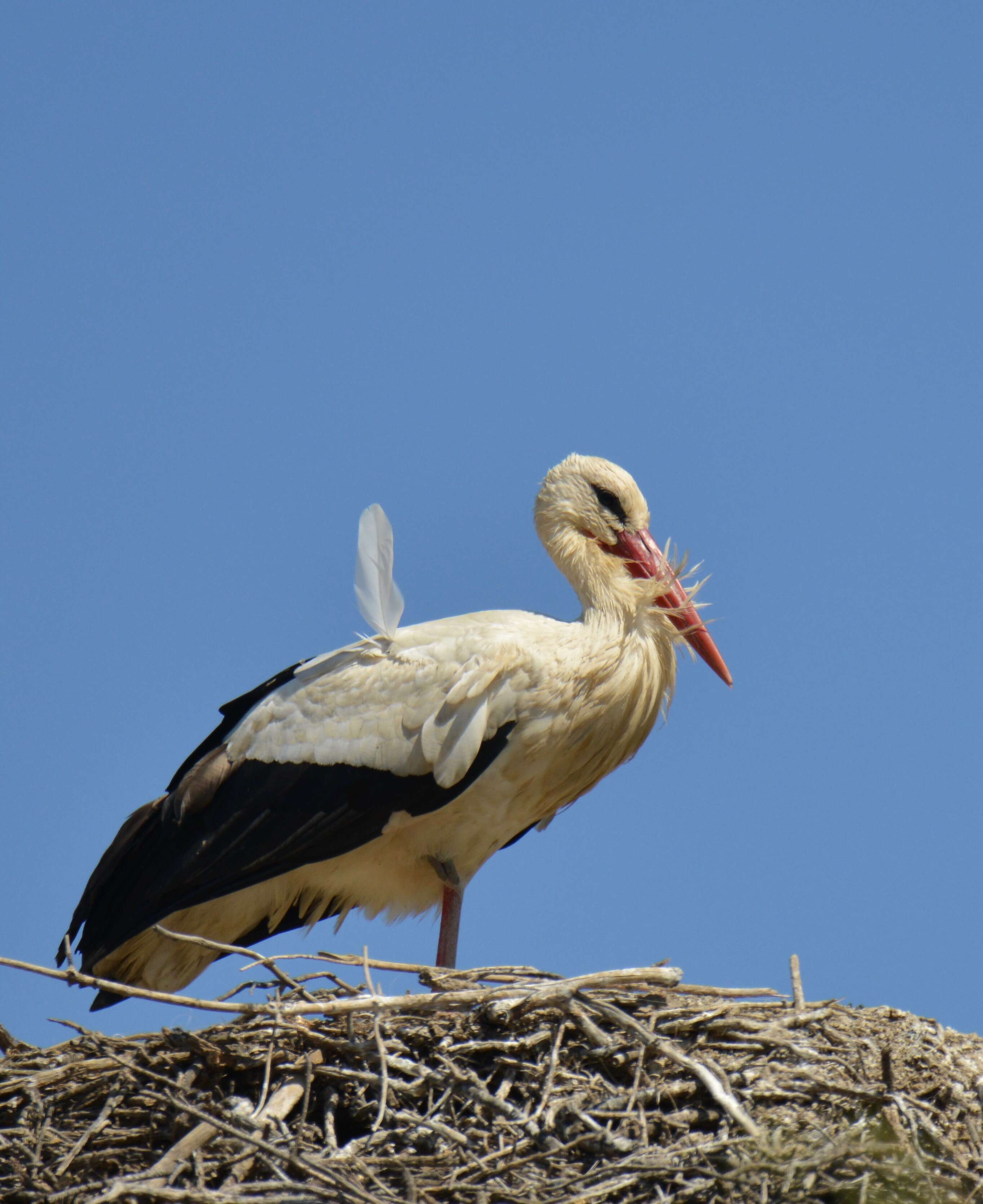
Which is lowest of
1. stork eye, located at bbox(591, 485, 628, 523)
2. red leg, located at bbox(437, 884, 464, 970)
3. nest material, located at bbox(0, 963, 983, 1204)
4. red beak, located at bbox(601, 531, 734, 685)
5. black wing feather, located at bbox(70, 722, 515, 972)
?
nest material, located at bbox(0, 963, 983, 1204)

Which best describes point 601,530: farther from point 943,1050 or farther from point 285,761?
point 943,1050

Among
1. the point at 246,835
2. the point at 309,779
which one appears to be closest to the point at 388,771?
the point at 309,779

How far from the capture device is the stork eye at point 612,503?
5527 millimetres

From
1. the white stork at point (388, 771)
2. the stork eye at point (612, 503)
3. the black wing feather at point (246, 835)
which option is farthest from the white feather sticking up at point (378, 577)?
the stork eye at point (612, 503)

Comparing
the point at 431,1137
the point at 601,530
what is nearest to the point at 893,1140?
the point at 431,1137

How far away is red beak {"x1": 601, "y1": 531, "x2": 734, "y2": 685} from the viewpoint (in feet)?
17.4

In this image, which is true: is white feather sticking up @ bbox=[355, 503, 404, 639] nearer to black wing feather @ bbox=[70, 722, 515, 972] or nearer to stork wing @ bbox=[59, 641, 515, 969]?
stork wing @ bbox=[59, 641, 515, 969]

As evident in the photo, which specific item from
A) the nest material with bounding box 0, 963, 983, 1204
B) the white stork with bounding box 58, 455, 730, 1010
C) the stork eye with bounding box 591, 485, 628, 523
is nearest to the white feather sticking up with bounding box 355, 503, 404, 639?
Result: the white stork with bounding box 58, 455, 730, 1010

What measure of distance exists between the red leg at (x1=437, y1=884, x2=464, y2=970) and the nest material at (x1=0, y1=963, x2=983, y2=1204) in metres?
1.14

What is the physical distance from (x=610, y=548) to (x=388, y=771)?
1.21 metres

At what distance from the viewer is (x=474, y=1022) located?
3791 mm

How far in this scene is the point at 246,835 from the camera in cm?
500

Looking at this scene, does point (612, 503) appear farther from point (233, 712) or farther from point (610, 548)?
point (233, 712)

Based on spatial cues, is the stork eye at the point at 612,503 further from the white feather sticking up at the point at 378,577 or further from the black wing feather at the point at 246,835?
the black wing feather at the point at 246,835
